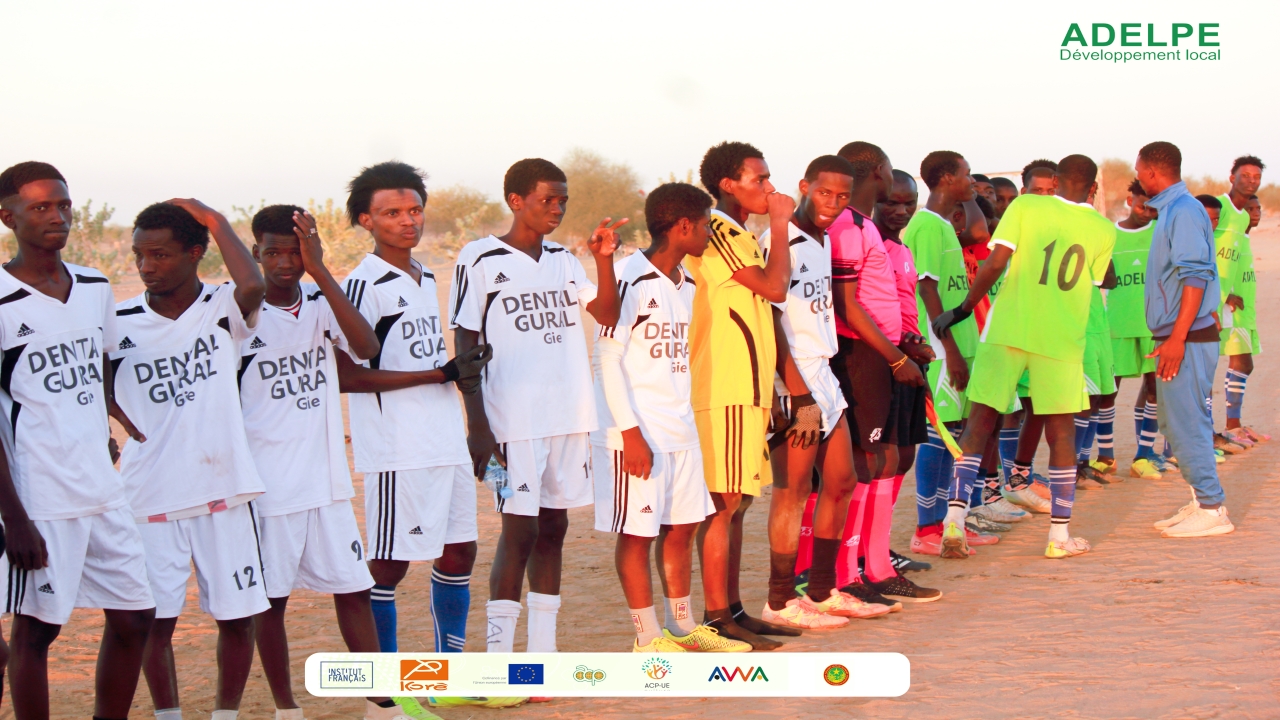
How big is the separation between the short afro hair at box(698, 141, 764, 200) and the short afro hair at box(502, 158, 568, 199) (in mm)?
914

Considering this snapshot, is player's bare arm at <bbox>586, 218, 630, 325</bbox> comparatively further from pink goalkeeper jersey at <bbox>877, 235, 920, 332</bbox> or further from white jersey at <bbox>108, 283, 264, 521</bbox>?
pink goalkeeper jersey at <bbox>877, 235, 920, 332</bbox>

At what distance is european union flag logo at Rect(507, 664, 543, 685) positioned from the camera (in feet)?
15.8

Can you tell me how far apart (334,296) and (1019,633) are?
11.5 feet

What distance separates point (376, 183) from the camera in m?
4.96

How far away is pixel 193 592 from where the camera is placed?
7.23 m

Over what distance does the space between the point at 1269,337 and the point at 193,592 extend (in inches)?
737

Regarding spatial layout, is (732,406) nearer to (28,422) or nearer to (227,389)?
(227,389)

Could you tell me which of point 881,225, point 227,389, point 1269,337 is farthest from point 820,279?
point 1269,337

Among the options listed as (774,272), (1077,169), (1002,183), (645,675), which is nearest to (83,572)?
(645,675)

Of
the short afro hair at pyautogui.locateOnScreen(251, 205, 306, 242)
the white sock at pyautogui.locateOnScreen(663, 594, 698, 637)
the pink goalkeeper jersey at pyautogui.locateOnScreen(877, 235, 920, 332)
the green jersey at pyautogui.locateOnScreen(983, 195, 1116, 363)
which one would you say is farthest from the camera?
the green jersey at pyautogui.locateOnScreen(983, 195, 1116, 363)

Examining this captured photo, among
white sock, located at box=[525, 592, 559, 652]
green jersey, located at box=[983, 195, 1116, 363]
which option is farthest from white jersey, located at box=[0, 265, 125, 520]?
green jersey, located at box=[983, 195, 1116, 363]

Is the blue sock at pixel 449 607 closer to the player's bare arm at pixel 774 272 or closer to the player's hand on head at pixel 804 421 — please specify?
the player's hand on head at pixel 804 421

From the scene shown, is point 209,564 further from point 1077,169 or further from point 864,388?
point 1077,169

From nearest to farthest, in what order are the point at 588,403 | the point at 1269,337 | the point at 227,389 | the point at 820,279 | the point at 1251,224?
the point at 227,389
the point at 588,403
the point at 820,279
the point at 1251,224
the point at 1269,337
